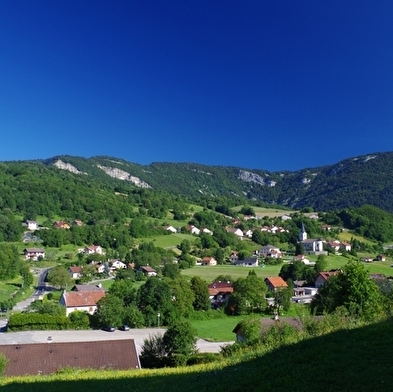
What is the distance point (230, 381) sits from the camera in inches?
358

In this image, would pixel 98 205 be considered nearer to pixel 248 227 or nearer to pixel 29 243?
pixel 29 243

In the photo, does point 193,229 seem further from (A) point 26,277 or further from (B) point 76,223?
(A) point 26,277

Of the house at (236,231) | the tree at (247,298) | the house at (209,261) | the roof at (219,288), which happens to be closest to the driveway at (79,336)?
the tree at (247,298)

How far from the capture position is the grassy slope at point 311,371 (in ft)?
25.0

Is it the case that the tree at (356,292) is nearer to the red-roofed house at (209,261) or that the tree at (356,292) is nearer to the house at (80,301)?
the house at (80,301)

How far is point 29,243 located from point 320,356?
93.6 meters

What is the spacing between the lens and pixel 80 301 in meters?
47.9

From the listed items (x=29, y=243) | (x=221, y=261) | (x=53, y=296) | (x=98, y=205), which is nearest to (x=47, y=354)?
(x=53, y=296)

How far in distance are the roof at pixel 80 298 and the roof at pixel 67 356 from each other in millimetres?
25319

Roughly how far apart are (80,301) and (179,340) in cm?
2604

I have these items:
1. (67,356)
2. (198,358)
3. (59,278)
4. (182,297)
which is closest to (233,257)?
(59,278)

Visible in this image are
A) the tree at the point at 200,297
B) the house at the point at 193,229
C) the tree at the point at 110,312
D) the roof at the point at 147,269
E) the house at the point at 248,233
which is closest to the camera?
the tree at the point at 110,312

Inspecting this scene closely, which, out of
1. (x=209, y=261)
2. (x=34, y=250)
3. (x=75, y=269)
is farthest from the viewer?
(x=209, y=261)

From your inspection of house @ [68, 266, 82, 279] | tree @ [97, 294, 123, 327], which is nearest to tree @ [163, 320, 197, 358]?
tree @ [97, 294, 123, 327]
